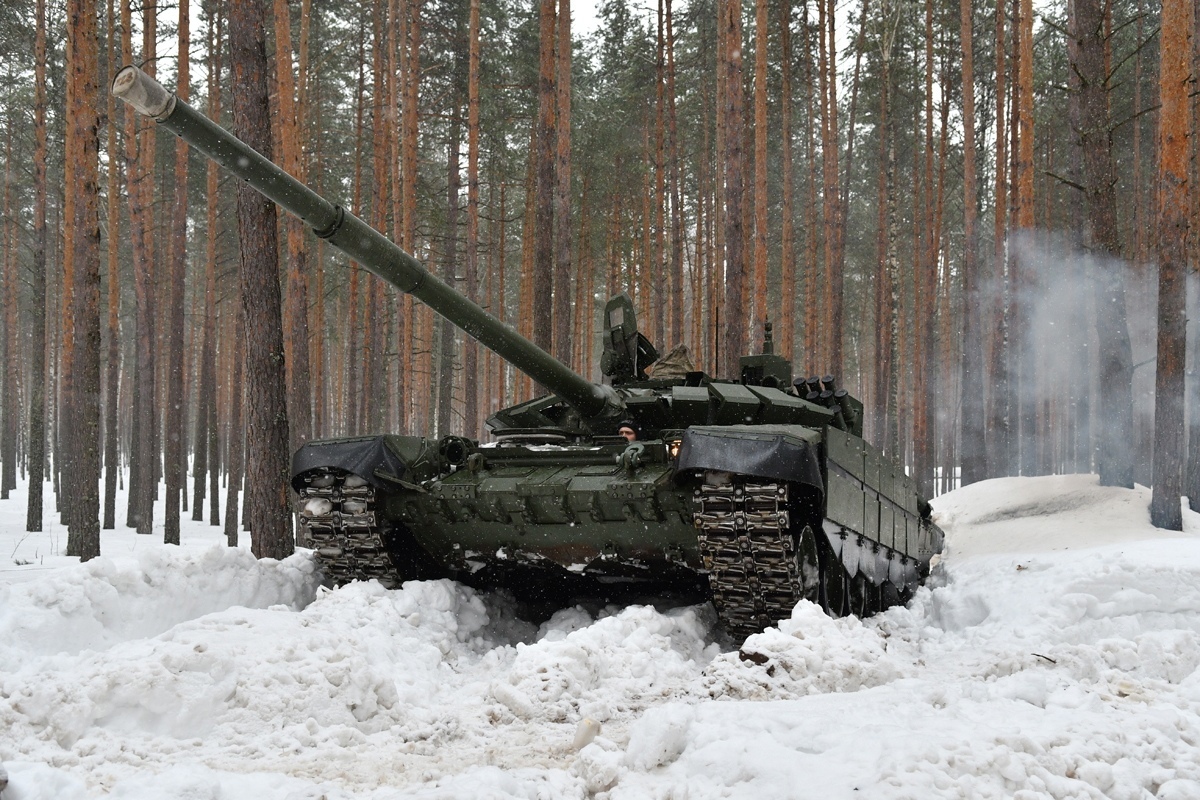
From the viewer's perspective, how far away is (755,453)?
17.4ft

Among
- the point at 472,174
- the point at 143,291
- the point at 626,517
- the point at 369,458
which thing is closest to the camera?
the point at 626,517

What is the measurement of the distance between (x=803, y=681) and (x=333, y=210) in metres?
3.59

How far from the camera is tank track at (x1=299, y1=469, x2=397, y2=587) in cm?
664

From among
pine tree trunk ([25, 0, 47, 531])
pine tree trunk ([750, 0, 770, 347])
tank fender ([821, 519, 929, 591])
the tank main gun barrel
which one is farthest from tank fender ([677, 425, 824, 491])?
pine tree trunk ([25, 0, 47, 531])

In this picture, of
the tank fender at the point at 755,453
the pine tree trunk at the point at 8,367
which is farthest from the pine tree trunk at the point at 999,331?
the pine tree trunk at the point at 8,367

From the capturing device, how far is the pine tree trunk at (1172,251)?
8227mm

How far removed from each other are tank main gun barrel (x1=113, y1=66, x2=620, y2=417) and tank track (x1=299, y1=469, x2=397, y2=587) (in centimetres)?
155

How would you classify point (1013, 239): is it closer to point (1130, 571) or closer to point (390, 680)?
point (1130, 571)

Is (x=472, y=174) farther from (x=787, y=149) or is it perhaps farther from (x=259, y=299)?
(x=787, y=149)

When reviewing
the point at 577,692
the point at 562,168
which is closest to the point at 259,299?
the point at 577,692

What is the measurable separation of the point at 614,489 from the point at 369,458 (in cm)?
192

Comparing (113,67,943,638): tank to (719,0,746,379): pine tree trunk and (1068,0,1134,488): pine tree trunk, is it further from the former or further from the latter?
(719,0,746,379): pine tree trunk

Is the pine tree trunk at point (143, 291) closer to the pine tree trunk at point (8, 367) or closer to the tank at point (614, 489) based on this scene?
the pine tree trunk at point (8, 367)

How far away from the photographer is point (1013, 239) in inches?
601
